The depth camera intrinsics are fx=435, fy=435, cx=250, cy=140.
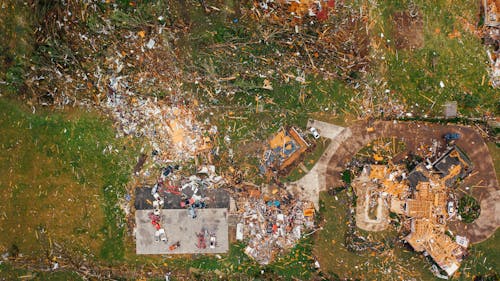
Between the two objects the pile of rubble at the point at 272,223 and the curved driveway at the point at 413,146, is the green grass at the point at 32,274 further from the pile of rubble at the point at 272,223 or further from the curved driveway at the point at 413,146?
the curved driveway at the point at 413,146

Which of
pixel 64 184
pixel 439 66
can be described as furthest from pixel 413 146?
pixel 64 184

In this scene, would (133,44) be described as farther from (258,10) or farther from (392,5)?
(392,5)

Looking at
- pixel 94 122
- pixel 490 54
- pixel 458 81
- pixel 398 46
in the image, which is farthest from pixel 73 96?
pixel 490 54

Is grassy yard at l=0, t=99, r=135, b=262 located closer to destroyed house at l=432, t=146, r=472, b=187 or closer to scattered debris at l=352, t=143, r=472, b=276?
scattered debris at l=352, t=143, r=472, b=276

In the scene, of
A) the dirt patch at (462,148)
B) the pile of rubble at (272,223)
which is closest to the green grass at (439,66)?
the dirt patch at (462,148)

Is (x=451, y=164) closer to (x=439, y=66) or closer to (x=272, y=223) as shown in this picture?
(x=439, y=66)
